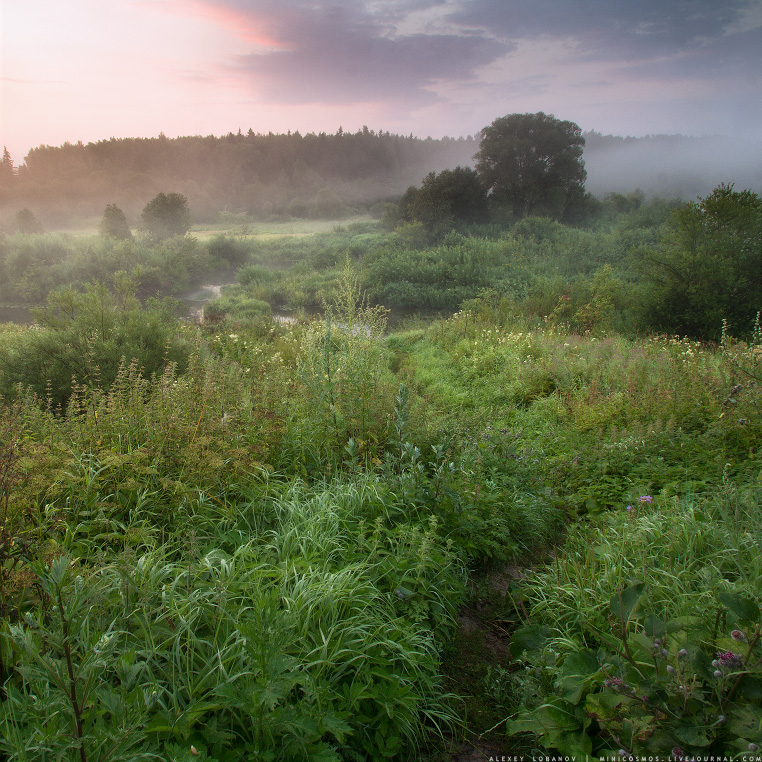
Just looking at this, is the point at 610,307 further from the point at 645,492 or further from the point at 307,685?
the point at 307,685

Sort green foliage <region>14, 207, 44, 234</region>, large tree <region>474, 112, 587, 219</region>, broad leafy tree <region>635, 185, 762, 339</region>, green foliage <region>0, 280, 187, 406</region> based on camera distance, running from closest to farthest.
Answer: green foliage <region>0, 280, 187, 406</region> < broad leafy tree <region>635, 185, 762, 339</region> < green foliage <region>14, 207, 44, 234</region> < large tree <region>474, 112, 587, 219</region>

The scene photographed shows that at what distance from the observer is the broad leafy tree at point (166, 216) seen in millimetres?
20234

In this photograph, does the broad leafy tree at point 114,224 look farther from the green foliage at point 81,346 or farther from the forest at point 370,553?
the forest at point 370,553

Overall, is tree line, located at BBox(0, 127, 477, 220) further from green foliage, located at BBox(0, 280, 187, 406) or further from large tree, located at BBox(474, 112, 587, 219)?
green foliage, located at BBox(0, 280, 187, 406)

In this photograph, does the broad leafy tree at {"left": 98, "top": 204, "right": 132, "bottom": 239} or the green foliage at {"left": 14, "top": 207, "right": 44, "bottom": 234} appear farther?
the broad leafy tree at {"left": 98, "top": 204, "right": 132, "bottom": 239}

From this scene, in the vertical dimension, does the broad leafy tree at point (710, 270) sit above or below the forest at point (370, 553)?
above

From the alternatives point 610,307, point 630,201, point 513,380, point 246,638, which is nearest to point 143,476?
point 246,638

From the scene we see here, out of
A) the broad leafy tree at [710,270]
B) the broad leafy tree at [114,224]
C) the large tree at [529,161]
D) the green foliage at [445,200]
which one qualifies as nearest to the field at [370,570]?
the broad leafy tree at [710,270]

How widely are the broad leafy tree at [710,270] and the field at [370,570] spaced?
6.77 metres

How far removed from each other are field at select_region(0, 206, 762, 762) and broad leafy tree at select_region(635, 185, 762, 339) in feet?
22.2

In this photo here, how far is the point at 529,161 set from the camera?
27094 mm

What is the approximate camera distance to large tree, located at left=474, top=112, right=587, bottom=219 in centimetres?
2662

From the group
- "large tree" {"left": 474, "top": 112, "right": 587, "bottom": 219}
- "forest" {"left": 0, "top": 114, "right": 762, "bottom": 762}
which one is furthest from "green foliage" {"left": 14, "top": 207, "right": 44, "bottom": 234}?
"large tree" {"left": 474, "top": 112, "right": 587, "bottom": 219}

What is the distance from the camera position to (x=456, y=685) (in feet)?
6.85
